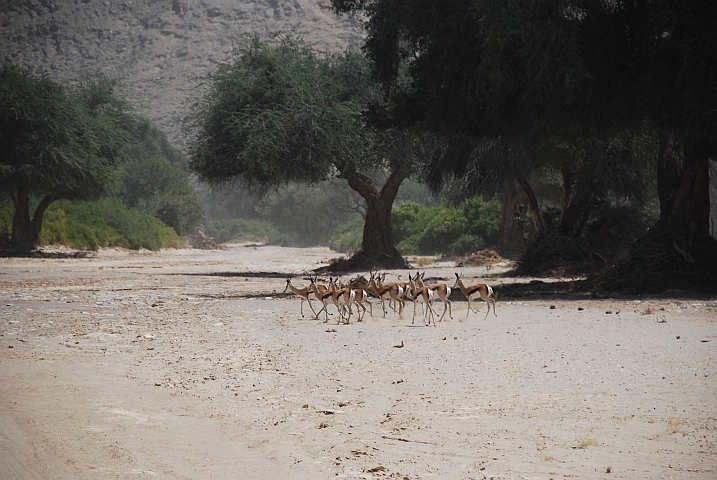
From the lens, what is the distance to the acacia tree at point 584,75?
15914mm

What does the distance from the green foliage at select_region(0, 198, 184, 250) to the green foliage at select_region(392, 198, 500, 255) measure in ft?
56.1

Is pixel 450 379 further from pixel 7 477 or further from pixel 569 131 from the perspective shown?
pixel 569 131

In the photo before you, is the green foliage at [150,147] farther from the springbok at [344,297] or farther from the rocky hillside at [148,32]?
the springbok at [344,297]

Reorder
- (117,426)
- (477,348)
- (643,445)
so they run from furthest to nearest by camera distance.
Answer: (477,348) → (117,426) → (643,445)

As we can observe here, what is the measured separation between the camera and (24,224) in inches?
1655

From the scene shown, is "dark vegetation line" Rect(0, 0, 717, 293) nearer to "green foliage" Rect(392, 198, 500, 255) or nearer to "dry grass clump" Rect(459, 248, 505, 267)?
"green foliage" Rect(392, 198, 500, 255)

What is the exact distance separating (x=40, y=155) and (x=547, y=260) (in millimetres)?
25358

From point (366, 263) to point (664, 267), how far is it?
1421 centimetres

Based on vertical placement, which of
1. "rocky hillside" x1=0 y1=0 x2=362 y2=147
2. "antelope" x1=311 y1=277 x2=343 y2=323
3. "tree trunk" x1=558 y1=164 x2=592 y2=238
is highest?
"rocky hillside" x1=0 y1=0 x2=362 y2=147

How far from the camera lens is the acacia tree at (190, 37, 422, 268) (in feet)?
88.0

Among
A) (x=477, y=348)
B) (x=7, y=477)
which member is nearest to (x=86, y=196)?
(x=477, y=348)

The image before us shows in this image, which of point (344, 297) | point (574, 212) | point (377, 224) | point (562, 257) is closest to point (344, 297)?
point (344, 297)

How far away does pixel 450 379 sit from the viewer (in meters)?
8.34

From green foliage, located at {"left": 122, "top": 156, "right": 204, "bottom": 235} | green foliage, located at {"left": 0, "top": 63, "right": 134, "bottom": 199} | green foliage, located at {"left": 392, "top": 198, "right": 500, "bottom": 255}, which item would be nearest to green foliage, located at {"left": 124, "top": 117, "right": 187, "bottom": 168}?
green foliage, located at {"left": 122, "top": 156, "right": 204, "bottom": 235}
